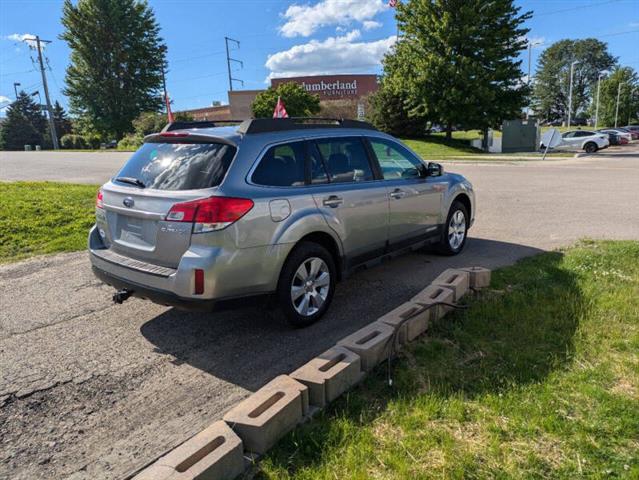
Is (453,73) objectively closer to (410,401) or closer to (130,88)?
(410,401)

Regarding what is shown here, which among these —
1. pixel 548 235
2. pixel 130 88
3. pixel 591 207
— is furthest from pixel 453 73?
pixel 130 88

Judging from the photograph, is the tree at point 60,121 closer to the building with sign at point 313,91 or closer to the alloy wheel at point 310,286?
the building with sign at point 313,91

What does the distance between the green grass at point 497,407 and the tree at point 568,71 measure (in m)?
116

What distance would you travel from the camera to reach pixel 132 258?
3832 mm

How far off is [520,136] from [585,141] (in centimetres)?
428

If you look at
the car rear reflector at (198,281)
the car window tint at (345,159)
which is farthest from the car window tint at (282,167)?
the car rear reflector at (198,281)

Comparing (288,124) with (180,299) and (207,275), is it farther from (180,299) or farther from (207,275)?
(180,299)

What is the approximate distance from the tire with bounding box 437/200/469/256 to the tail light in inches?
136

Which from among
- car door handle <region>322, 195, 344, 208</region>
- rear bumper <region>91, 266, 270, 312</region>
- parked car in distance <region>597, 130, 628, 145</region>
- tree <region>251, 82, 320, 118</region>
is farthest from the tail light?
parked car in distance <region>597, 130, 628, 145</region>

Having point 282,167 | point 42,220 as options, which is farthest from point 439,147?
point 282,167

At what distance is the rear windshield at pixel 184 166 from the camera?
361 cm

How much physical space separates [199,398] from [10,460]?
1.06m

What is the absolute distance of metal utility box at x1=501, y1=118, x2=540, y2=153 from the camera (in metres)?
34.4

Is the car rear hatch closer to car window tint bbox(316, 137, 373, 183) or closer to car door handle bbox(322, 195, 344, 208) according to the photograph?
car door handle bbox(322, 195, 344, 208)
